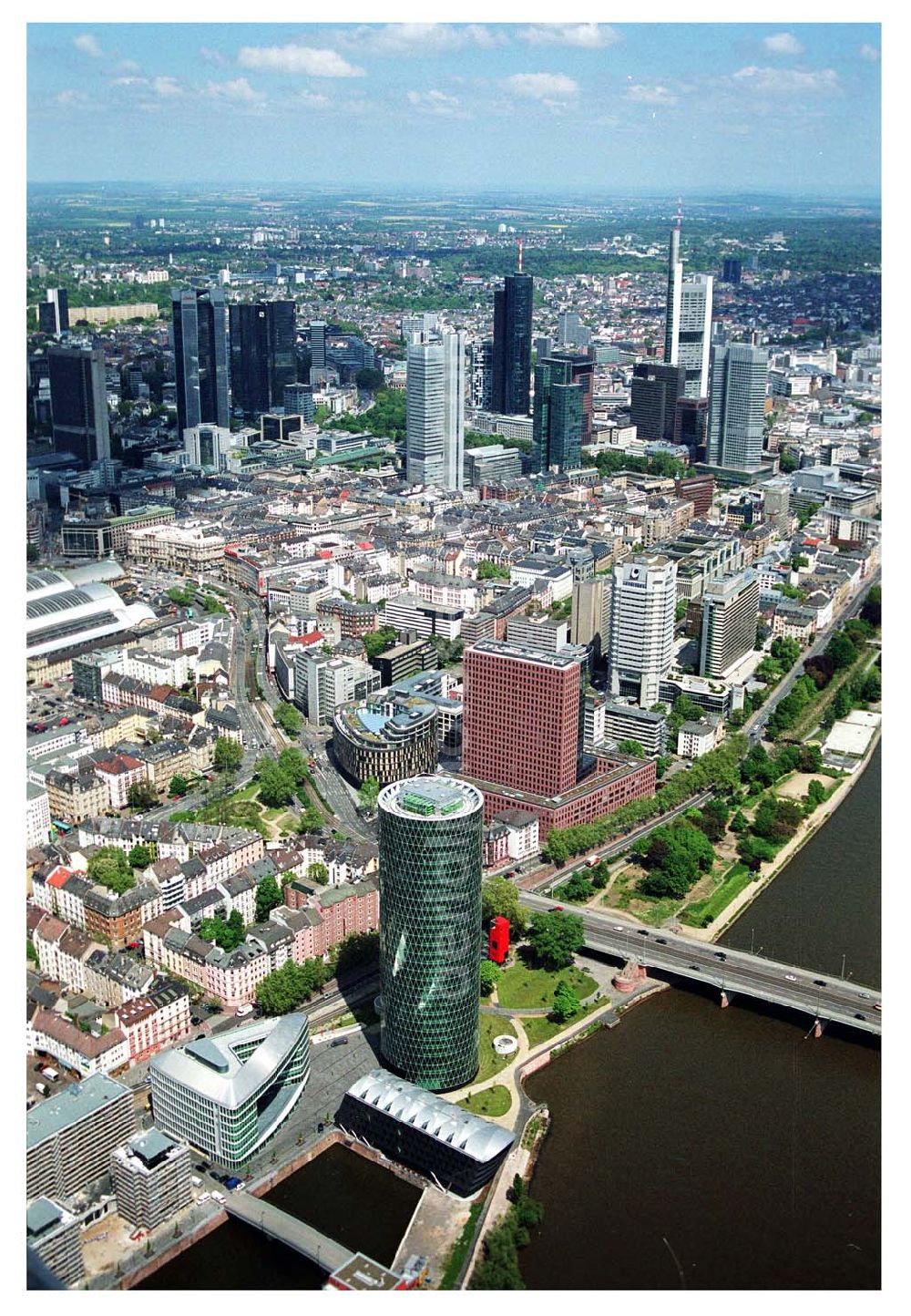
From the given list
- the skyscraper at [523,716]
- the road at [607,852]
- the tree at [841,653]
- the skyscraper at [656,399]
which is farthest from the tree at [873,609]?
the skyscraper at [656,399]

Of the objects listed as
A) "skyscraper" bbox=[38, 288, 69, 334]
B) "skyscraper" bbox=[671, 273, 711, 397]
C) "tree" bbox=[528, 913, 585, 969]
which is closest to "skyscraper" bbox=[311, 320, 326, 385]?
"skyscraper" bbox=[38, 288, 69, 334]

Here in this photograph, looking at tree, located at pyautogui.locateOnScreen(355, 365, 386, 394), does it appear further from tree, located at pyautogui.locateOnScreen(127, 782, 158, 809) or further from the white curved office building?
the white curved office building

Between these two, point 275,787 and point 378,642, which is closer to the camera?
point 275,787

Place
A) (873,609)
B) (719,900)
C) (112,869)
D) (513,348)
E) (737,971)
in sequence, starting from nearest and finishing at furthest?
1. (737,971)
2. (112,869)
3. (719,900)
4. (873,609)
5. (513,348)

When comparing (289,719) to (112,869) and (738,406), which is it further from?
(738,406)

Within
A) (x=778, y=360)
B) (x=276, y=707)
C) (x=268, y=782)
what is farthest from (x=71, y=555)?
(x=778, y=360)

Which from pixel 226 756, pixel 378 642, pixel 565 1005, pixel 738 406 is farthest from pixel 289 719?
pixel 738 406

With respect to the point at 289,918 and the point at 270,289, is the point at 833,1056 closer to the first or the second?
the point at 289,918
